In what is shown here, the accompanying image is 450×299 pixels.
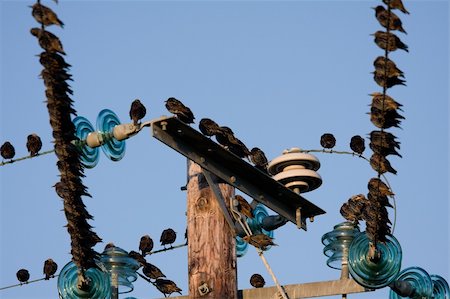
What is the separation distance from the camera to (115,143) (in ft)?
49.6

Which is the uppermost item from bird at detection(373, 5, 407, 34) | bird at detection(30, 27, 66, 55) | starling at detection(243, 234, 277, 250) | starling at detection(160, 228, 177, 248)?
bird at detection(373, 5, 407, 34)

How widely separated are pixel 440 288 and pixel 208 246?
2799mm

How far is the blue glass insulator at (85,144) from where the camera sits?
14.7m

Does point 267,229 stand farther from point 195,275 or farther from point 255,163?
point 195,275

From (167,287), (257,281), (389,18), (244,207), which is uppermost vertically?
(389,18)

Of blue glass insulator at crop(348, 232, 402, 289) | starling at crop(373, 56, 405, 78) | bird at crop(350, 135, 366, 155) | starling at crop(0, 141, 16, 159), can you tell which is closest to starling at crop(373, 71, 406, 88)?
starling at crop(373, 56, 405, 78)

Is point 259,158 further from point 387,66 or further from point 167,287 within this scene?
point 387,66

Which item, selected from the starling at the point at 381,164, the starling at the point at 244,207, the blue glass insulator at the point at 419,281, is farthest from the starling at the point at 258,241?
the blue glass insulator at the point at 419,281

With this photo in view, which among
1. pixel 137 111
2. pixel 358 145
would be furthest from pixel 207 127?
pixel 358 145

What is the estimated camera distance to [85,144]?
14719 mm

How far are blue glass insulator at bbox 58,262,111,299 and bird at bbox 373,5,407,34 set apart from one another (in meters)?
3.47

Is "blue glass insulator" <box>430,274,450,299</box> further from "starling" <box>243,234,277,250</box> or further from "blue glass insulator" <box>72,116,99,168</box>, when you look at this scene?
"blue glass insulator" <box>72,116,99,168</box>

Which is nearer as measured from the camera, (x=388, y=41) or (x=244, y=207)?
(x=388, y=41)

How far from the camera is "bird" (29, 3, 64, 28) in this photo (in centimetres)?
1247
